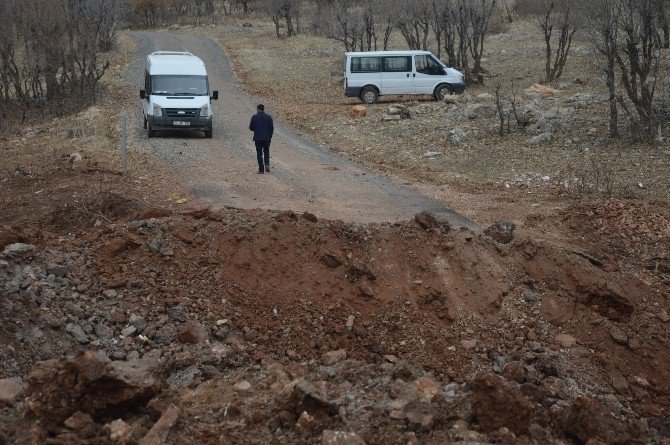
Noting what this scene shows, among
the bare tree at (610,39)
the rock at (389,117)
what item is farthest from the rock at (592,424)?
the rock at (389,117)

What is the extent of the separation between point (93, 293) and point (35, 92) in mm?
19928

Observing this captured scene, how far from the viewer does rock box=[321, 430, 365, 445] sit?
5.87 meters

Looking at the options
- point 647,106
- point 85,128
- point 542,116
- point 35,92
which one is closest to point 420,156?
point 542,116

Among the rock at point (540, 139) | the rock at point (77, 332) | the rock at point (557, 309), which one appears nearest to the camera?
the rock at point (77, 332)

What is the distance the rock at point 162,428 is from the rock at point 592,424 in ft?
11.2

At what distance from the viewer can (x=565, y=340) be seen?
8.65 metres

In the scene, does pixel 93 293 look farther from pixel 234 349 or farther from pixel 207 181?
pixel 207 181

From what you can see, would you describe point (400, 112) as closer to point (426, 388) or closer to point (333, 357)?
point (333, 357)

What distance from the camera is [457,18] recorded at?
1282 inches

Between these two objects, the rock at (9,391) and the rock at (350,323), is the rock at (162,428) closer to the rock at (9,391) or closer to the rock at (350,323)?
the rock at (9,391)

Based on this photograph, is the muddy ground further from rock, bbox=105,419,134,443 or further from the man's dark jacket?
the man's dark jacket

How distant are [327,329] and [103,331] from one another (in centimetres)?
263

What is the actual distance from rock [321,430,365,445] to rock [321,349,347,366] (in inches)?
82.2

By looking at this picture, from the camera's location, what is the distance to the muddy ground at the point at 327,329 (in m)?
6.30
